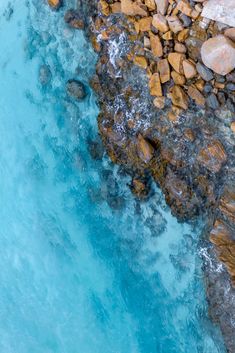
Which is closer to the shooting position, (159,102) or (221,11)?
(221,11)

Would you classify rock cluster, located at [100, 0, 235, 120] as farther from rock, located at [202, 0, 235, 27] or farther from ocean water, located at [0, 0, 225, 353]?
ocean water, located at [0, 0, 225, 353]

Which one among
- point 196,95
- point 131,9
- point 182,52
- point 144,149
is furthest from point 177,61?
point 144,149

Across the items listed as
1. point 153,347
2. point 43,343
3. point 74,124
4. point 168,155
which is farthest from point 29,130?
Answer: point 153,347

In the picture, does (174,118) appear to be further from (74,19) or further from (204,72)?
(74,19)

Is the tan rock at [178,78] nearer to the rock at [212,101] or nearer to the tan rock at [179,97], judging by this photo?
the tan rock at [179,97]

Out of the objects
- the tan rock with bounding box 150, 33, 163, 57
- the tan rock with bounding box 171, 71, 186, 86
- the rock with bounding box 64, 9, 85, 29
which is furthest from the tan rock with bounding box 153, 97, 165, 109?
the rock with bounding box 64, 9, 85, 29

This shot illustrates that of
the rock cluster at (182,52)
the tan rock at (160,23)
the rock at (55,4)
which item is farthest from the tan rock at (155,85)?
the rock at (55,4)
